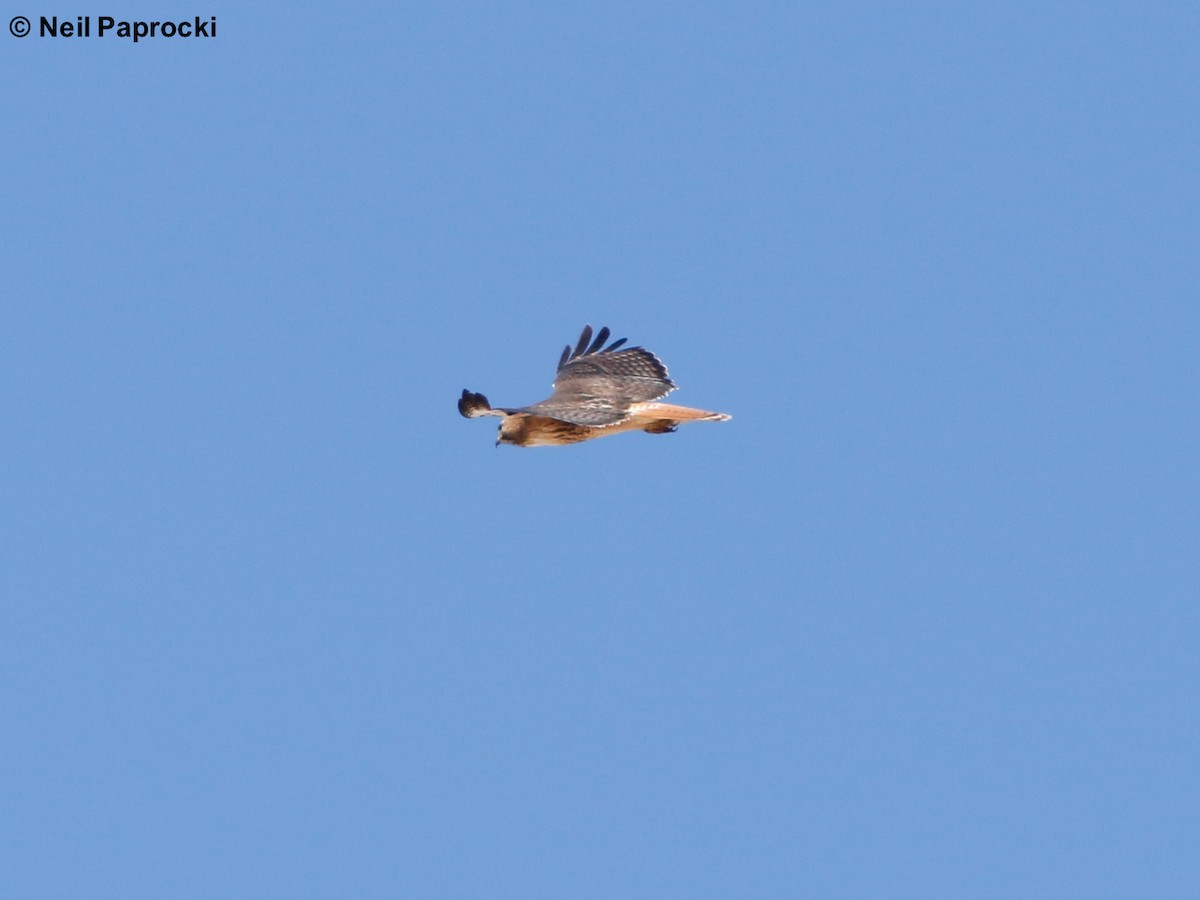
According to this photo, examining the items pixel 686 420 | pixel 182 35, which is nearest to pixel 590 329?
Result: pixel 686 420

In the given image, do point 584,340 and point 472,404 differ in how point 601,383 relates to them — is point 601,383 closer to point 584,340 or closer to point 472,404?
point 584,340

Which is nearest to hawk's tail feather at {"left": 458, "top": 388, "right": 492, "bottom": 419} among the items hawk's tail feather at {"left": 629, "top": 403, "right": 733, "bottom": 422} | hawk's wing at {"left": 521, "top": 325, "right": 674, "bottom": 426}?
hawk's wing at {"left": 521, "top": 325, "right": 674, "bottom": 426}

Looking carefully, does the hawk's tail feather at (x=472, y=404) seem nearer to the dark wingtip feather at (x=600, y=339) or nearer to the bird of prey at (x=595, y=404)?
the bird of prey at (x=595, y=404)

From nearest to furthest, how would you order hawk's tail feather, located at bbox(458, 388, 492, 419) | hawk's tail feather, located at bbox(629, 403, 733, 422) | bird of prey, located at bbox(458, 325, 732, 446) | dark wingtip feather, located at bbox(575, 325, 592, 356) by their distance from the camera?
1. hawk's tail feather, located at bbox(458, 388, 492, 419)
2. bird of prey, located at bbox(458, 325, 732, 446)
3. hawk's tail feather, located at bbox(629, 403, 733, 422)
4. dark wingtip feather, located at bbox(575, 325, 592, 356)

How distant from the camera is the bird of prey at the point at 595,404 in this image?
18.6 meters

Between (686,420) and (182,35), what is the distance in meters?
9.22

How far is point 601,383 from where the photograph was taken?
2109cm

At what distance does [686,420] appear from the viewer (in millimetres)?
20203

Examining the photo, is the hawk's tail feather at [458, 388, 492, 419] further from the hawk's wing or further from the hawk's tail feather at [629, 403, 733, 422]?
the hawk's tail feather at [629, 403, 733, 422]

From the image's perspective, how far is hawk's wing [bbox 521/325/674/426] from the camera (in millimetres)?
18969

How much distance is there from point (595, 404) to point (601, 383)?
142 cm

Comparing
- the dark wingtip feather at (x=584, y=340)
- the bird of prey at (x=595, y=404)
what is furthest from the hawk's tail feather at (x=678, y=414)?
the dark wingtip feather at (x=584, y=340)

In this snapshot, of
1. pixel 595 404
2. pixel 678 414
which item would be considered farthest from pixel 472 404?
pixel 678 414

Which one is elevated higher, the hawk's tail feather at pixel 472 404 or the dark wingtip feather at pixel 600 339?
the dark wingtip feather at pixel 600 339
